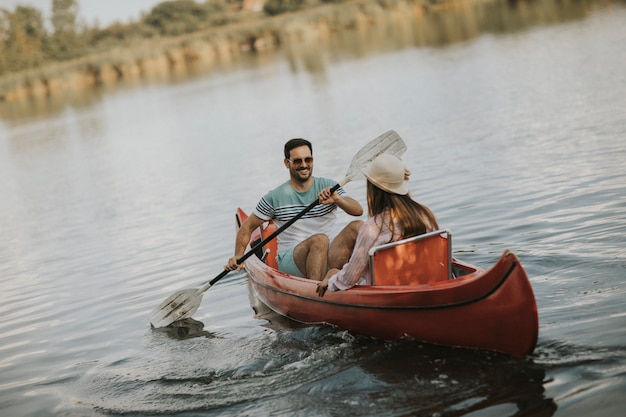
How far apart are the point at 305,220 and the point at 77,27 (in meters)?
80.3

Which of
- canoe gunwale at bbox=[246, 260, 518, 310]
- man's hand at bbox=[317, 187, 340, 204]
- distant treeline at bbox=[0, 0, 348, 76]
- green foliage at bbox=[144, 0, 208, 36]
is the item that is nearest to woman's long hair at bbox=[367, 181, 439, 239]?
canoe gunwale at bbox=[246, 260, 518, 310]

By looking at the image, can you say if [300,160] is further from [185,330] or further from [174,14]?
[174,14]

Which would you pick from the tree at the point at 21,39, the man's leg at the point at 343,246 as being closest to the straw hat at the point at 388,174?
the man's leg at the point at 343,246

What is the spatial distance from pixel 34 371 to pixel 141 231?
536 cm

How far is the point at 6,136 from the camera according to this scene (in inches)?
1214

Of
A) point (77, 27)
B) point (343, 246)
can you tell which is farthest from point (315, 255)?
point (77, 27)

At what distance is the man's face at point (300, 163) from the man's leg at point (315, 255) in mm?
531

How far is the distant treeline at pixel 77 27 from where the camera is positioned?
6769 centimetres

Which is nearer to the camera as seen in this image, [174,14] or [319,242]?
[319,242]

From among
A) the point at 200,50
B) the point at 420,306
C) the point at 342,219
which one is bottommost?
the point at 342,219

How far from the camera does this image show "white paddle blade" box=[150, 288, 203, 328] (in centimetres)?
810

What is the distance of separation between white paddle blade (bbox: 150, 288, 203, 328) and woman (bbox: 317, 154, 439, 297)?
2585 millimetres

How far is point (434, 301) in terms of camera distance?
18.3ft

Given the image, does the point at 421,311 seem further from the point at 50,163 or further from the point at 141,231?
the point at 50,163
